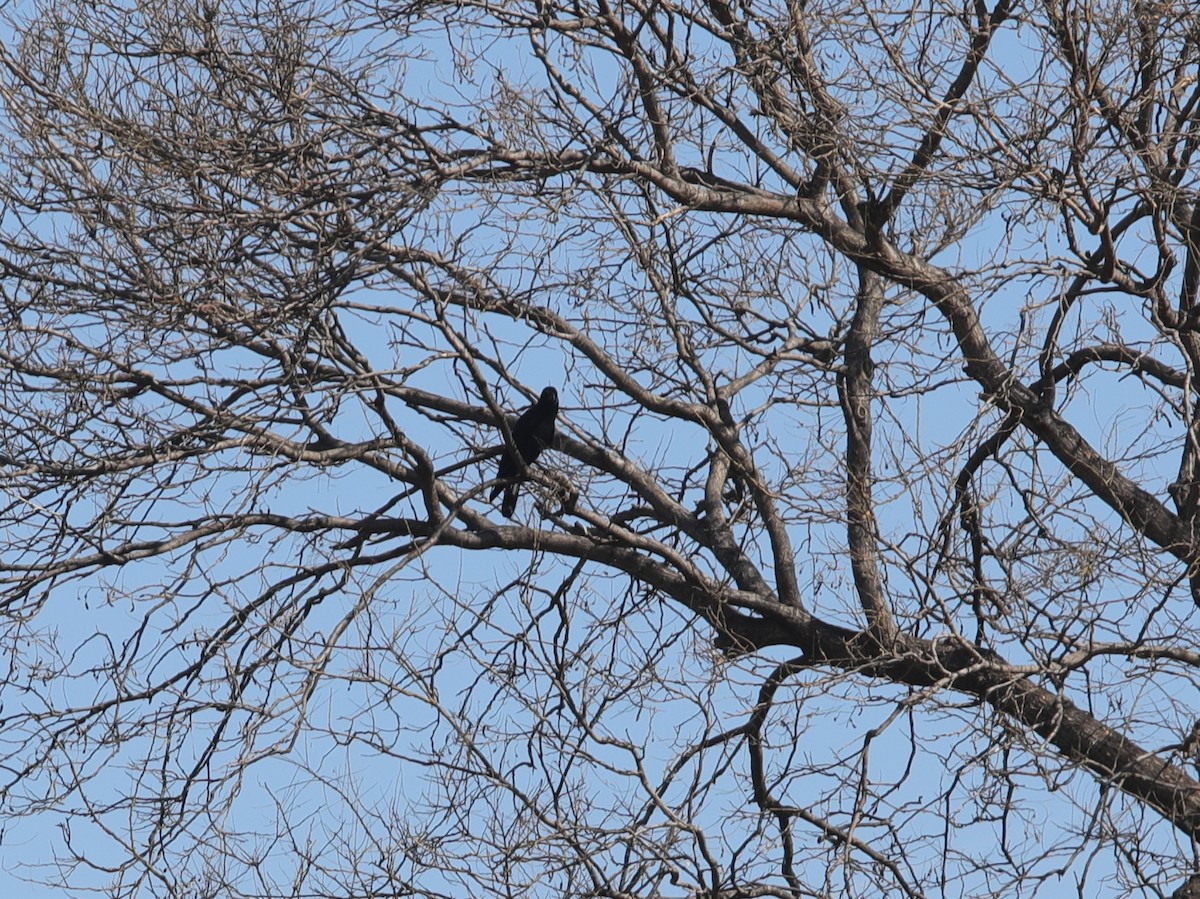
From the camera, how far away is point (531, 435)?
721cm

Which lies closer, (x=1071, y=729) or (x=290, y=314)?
(x=290, y=314)

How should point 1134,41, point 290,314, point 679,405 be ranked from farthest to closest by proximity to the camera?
point 679,405 → point 1134,41 → point 290,314

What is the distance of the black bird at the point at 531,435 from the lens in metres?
7.00

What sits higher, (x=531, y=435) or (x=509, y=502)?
(x=531, y=435)

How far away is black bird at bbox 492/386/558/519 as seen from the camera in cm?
700

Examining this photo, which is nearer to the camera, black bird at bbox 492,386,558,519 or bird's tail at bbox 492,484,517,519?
black bird at bbox 492,386,558,519

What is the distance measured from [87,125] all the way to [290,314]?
3.47 feet

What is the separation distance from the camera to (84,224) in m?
6.15

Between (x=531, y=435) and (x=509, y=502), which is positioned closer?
(x=531, y=435)

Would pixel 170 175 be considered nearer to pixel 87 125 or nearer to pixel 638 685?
pixel 87 125

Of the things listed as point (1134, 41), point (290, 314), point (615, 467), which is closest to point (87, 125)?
point (290, 314)

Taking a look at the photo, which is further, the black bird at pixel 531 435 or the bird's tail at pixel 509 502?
the bird's tail at pixel 509 502

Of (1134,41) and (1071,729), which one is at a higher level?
(1134,41)

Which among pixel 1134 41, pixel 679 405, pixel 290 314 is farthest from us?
pixel 679 405
